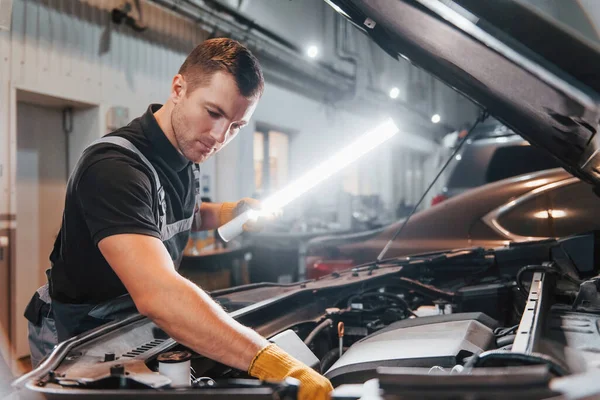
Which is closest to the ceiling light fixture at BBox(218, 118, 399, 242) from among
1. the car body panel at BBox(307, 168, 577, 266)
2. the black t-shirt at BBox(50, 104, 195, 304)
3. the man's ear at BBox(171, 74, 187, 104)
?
the black t-shirt at BBox(50, 104, 195, 304)

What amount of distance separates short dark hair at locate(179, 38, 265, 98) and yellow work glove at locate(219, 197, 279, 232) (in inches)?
27.9

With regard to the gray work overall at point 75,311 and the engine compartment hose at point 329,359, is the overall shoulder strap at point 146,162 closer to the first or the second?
the gray work overall at point 75,311

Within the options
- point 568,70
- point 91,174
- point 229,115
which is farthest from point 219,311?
point 568,70

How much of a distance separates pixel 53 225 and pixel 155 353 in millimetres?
4019

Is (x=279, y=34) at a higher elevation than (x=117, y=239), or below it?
higher

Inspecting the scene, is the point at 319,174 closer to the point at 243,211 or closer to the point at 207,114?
the point at 243,211

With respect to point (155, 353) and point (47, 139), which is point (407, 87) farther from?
point (155, 353)

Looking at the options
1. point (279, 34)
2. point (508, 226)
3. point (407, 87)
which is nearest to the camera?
point (508, 226)

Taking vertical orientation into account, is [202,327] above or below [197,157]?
below

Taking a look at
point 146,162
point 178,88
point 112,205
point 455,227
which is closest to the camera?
point 112,205

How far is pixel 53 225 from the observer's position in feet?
15.3

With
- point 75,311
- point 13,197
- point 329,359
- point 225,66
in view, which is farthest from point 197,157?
point 13,197

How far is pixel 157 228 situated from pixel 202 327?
34 cm

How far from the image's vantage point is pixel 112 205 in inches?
50.3
